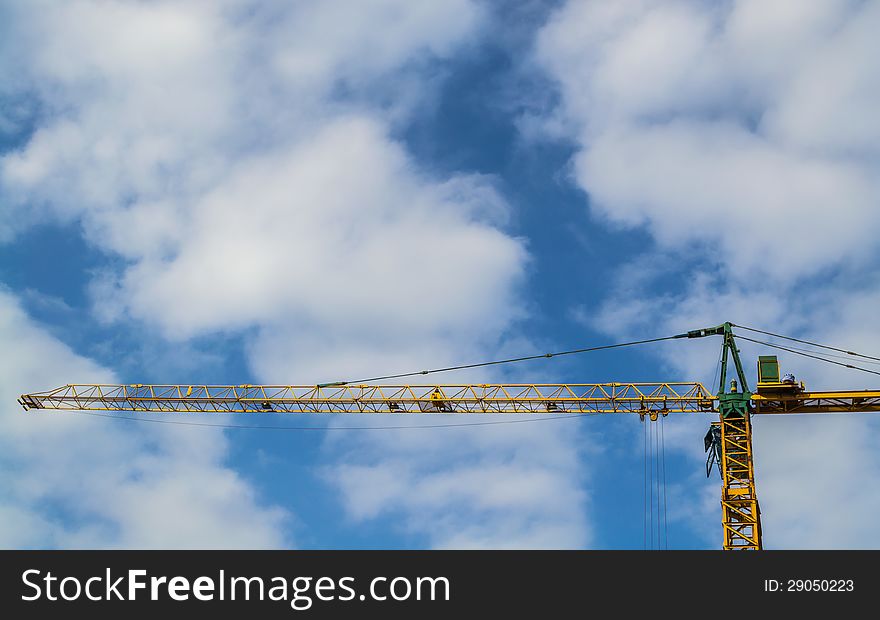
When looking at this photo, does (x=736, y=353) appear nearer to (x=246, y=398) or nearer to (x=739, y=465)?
(x=739, y=465)

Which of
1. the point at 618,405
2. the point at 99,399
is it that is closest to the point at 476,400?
the point at 618,405

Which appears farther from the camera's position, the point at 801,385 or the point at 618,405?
the point at 618,405

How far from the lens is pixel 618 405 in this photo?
118312 mm
